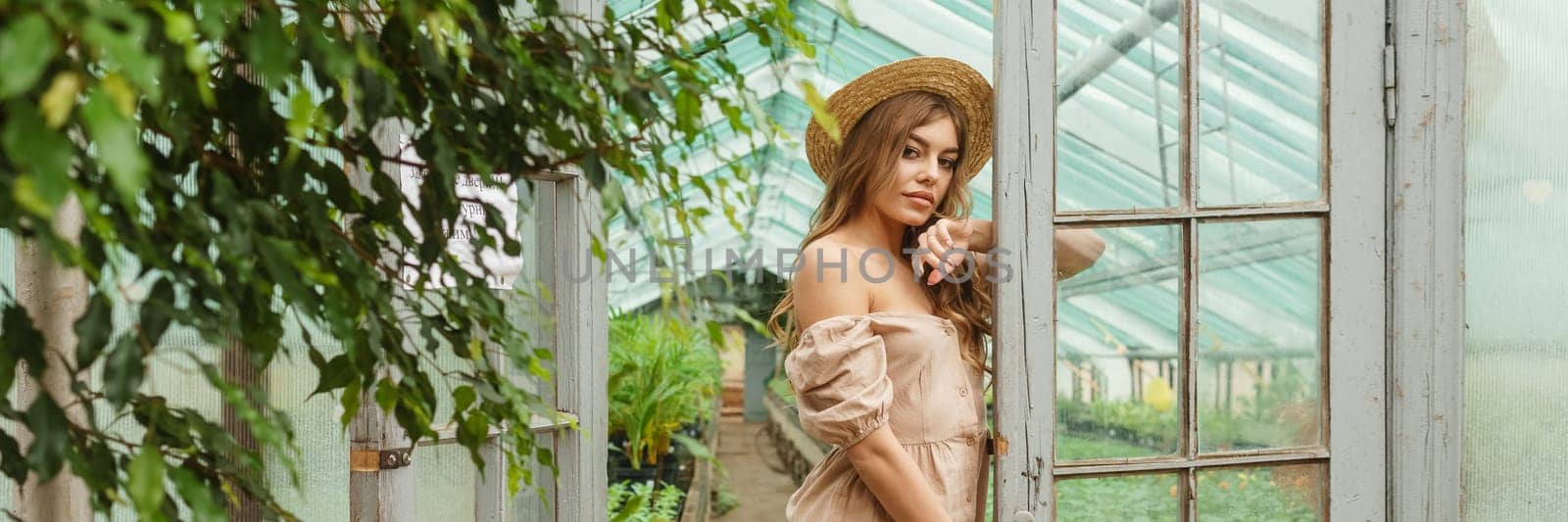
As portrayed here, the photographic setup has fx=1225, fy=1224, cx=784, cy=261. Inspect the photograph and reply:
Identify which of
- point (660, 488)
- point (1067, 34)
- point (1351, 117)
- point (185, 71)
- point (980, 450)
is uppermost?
point (1067, 34)

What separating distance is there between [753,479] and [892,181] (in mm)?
6920

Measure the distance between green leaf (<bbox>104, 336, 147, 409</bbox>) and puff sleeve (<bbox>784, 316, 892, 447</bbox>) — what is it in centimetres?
116

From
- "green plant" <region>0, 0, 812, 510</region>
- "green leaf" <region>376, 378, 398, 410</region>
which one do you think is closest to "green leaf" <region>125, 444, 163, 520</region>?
"green plant" <region>0, 0, 812, 510</region>

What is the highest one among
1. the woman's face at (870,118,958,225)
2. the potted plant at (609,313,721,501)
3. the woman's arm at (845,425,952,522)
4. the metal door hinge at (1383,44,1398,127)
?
the metal door hinge at (1383,44,1398,127)

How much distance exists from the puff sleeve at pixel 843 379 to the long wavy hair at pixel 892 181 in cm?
14

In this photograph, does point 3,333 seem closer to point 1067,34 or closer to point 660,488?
point 1067,34

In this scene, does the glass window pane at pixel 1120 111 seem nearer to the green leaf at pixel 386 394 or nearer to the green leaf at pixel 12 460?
the green leaf at pixel 386 394

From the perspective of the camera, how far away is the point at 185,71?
85cm

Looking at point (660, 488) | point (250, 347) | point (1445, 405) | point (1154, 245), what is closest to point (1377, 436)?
point (1445, 405)

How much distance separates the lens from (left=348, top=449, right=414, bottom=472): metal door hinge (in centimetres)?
186

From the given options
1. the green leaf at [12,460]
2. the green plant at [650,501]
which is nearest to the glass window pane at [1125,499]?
the green leaf at [12,460]

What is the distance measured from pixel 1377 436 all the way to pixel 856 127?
1.02 metres

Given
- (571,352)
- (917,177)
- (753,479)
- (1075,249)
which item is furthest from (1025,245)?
(753,479)

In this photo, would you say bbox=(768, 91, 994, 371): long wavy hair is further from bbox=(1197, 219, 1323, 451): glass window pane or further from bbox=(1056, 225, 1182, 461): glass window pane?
bbox=(1197, 219, 1323, 451): glass window pane
